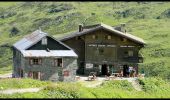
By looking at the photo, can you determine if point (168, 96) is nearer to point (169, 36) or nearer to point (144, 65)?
point (144, 65)

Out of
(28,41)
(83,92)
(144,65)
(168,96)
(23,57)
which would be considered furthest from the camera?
(144,65)

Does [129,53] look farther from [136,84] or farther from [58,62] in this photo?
[58,62]

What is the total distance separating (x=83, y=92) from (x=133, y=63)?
107ft

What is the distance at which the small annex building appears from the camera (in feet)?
259

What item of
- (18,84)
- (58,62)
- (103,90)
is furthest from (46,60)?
(103,90)

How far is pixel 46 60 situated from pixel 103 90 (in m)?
16.8

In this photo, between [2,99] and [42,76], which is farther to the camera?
[42,76]

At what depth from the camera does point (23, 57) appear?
7906 cm

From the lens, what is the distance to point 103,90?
6556 centimetres

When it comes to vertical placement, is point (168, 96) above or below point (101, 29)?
below

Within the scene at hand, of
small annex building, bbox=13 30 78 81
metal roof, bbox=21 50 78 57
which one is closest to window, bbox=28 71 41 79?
small annex building, bbox=13 30 78 81

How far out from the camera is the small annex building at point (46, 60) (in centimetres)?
7900

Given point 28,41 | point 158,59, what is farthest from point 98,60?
point 158,59

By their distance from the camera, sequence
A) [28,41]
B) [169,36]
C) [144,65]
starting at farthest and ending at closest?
[169,36] < [144,65] < [28,41]
